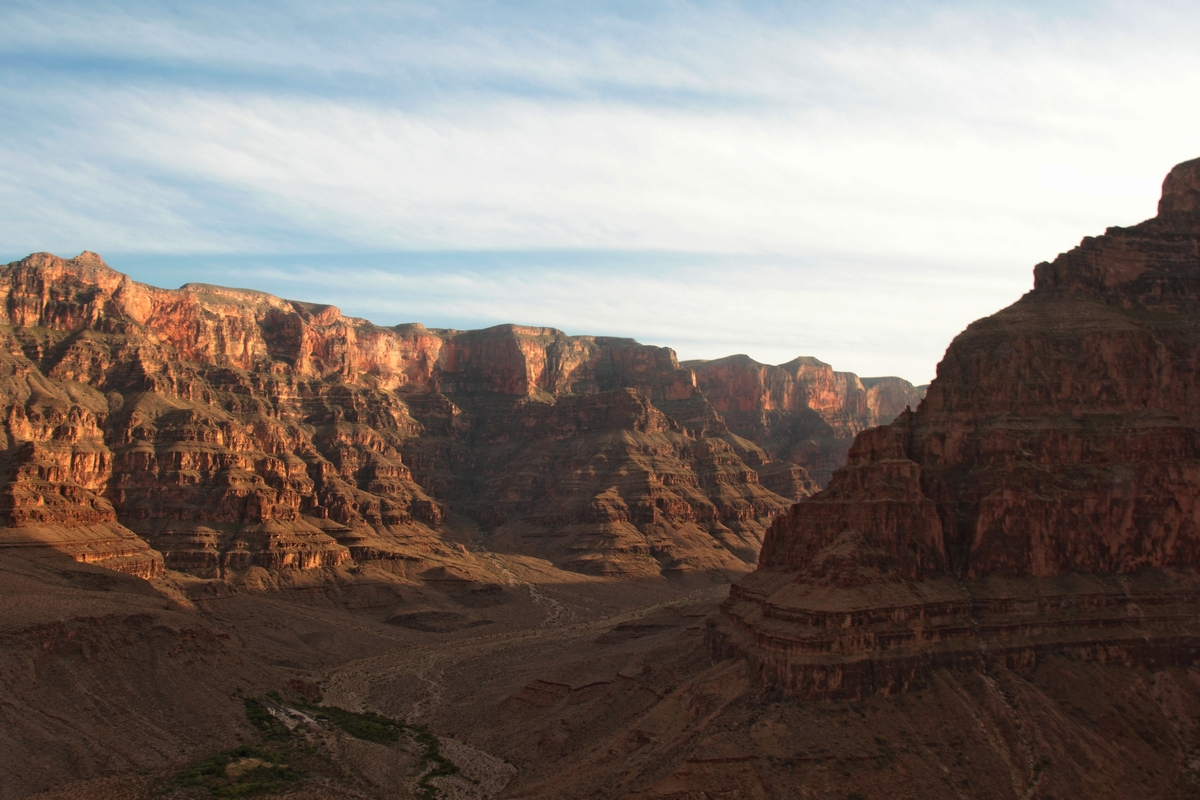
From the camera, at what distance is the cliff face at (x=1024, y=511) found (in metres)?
89.4

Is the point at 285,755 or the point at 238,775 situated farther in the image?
the point at 285,755

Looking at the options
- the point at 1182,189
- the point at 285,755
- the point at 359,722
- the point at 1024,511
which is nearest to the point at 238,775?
the point at 285,755

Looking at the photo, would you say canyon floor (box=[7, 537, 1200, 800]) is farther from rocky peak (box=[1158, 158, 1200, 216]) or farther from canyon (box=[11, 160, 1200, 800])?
rocky peak (box=[1158, 158, 1200, 216])

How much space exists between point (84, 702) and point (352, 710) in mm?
30953

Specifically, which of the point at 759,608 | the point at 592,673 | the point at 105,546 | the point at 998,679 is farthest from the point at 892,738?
the point at 105,546

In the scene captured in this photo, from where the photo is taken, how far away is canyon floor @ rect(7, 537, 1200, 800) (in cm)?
7675

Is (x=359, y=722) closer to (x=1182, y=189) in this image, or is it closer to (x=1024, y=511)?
(x=1024, y=511)

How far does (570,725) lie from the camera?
95750 millimetres

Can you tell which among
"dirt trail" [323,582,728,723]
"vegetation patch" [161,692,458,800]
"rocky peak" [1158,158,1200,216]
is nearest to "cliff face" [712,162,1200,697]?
"rocky peak" [1158,158,1200,216]

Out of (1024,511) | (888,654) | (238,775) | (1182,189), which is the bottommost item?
(238,775)

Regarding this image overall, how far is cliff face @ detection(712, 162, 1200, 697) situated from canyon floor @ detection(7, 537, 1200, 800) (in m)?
3.43

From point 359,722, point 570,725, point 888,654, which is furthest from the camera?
point 359,722

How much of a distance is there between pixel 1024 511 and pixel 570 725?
49.3 m

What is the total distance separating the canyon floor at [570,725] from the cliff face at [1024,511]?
3.43 metres
